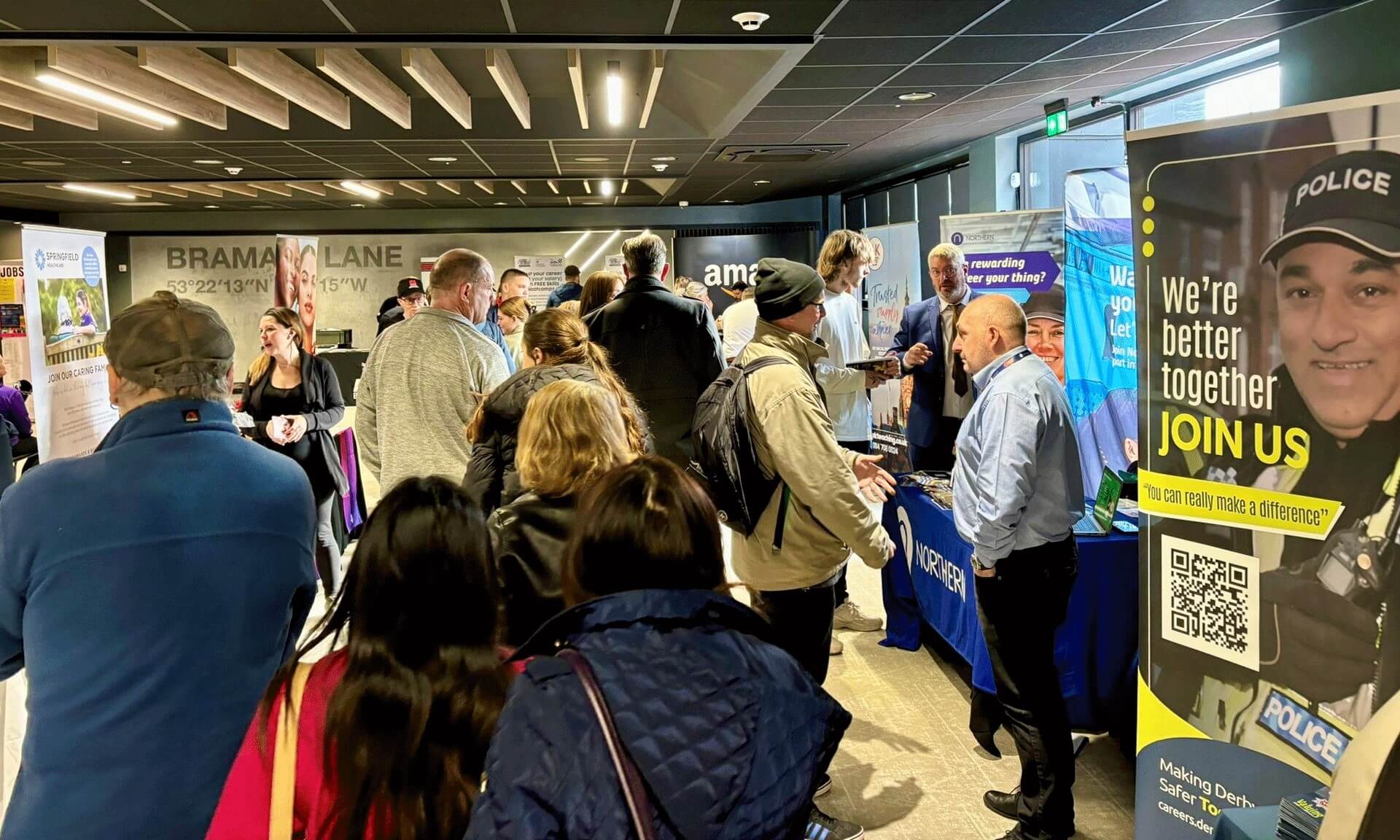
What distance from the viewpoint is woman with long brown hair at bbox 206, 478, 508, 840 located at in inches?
45.3

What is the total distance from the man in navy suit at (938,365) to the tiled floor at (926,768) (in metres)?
1.35

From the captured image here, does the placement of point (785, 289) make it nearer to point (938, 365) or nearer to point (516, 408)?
point (516, 408)

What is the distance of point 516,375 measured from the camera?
2732mm

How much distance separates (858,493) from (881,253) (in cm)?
655

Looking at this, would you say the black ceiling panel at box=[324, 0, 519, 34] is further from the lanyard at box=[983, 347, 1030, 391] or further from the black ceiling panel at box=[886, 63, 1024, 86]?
the lanyard at box=[983, 347, 1030, 391]

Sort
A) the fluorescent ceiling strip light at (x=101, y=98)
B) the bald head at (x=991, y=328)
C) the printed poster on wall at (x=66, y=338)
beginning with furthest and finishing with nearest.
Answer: the fluorescent ceiling strip light at (x=101, y=98) < the printed poster on wall at (x=66, y=338) < the bald head at (x=991, y=328)

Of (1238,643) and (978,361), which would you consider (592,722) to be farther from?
(978,361)

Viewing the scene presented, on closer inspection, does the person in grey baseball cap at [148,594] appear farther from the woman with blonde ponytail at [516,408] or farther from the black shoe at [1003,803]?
the black shoe at [1003,803]

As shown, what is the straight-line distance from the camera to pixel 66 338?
10.5 ft

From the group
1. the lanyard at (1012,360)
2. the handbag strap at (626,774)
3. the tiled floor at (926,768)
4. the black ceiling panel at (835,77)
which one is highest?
the black ceiling panel at (835,77)

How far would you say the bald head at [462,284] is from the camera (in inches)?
123

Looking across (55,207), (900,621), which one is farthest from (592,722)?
(55,207)

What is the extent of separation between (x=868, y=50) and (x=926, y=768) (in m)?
3.53

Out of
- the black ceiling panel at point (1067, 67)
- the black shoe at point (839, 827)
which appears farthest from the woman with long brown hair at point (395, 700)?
the black ceiling panel at point (1067, 67)
